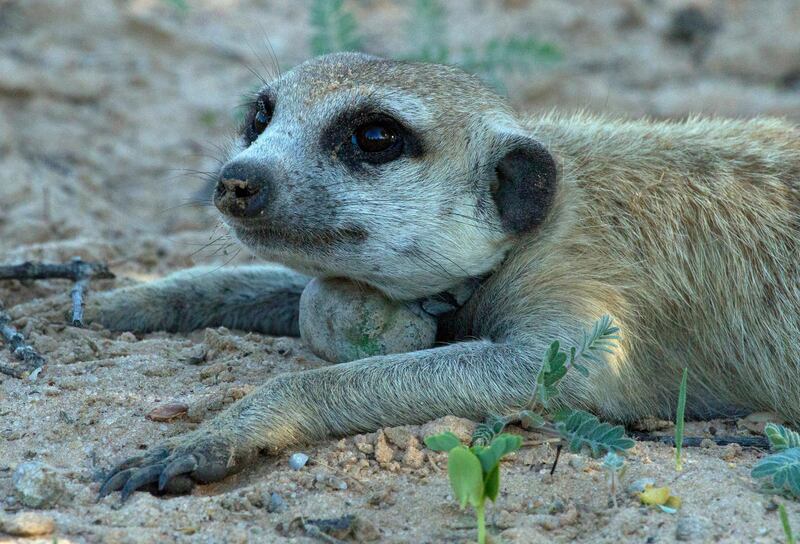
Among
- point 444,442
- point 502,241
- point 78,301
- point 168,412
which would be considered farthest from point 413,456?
point 78,301

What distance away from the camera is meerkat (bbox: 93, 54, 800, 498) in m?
4.10

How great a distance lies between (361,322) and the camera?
445 cm

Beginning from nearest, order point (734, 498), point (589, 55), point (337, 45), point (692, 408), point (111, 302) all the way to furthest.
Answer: point (734, 498) → point (692, 408) → point (111, 302) → point (337, 45) → point (589, 55)

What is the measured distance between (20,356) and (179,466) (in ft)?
Answer: 4.45

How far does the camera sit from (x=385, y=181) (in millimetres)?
4293

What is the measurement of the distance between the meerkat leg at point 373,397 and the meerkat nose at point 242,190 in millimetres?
678

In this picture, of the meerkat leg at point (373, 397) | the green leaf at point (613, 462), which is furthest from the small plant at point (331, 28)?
the green leaf at point (613, 462)

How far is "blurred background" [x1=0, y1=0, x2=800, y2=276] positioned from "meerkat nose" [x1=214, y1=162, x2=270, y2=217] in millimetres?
2189

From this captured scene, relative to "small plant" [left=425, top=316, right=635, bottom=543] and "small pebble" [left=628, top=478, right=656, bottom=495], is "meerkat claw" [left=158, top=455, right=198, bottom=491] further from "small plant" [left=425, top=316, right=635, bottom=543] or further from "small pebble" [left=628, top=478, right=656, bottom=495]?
"small pebble" [left=628, top=478, right=656, bottom=495]

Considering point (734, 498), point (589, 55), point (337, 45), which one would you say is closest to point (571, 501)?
point (734, 498)

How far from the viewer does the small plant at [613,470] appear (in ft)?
11.2

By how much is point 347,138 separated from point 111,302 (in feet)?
6.08

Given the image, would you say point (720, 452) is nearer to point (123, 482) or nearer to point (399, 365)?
point (399, 365)

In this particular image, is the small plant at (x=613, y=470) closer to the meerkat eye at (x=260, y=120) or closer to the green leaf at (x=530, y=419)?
the green leaf at (x=530, y=419)
